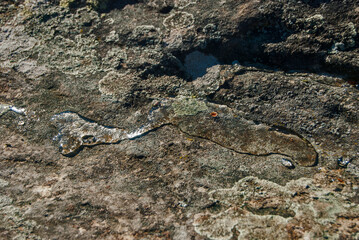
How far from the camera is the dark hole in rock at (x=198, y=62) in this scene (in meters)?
1.93

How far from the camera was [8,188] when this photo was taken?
60.4 inches

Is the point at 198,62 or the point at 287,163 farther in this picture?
the point at 198,62

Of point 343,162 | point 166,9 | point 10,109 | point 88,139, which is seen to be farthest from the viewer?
point 166,9

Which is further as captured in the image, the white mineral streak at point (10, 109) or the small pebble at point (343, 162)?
the white mineral streak at point (10, 109)

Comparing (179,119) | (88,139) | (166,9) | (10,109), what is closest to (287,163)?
(179,119)

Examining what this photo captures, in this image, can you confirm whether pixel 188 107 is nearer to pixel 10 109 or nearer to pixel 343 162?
pixel 343 162

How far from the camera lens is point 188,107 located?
5.89 ft

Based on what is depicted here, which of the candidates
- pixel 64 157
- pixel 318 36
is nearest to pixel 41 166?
pixel 64 157

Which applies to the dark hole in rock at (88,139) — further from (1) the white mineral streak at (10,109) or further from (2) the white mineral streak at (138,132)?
(1) the white mineral streak at (10,109)

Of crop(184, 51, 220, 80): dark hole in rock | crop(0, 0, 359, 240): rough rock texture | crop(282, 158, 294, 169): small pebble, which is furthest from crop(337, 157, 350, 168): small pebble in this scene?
crop(184, 51, 220, 80): dark hole in rock

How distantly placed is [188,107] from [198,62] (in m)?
0.33

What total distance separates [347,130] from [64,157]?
1.49 metres

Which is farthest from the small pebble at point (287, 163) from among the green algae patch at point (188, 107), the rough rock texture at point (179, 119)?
the green algae patch at point (188, 107)

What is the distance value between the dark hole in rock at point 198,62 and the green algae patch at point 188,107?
0.64ft
